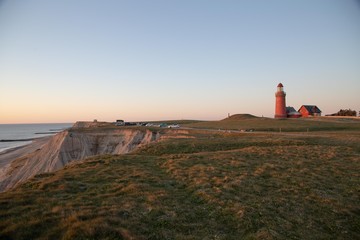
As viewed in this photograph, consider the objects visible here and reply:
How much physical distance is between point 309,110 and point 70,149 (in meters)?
94.6

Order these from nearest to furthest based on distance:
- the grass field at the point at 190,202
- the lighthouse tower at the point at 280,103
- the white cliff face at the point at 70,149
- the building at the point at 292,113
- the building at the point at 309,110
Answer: the grass field at the point at 190,202 → the white cliff face at the point at 70,149 → the lighthouse tower at the point at 280,103 → the building at the point at 292,113 → the building at the point at 309,110

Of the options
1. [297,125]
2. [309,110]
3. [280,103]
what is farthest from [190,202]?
[309,110]

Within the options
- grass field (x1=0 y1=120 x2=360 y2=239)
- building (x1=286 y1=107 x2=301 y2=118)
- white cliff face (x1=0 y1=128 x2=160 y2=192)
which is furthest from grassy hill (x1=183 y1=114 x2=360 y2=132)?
grass field (x1=0 y1=120 x2=360 y2=239)

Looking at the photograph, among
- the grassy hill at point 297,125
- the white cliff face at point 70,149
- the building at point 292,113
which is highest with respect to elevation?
the building at point 292,113

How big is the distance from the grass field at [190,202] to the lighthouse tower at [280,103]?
75636 millimetres

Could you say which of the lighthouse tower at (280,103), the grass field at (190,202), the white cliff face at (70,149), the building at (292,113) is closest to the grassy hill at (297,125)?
the lighthouse tower at (280,103)

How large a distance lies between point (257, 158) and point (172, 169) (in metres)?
8.93

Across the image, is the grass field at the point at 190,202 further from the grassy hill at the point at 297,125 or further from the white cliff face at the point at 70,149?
the grassy hill at the point at 297,125

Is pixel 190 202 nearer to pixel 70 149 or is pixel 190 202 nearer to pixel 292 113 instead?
pixel 70 149

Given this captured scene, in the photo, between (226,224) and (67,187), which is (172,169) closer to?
(67,187)

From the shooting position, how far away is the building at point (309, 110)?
10746 cm

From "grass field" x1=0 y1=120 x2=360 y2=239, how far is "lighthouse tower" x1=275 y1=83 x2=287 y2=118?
248 ft

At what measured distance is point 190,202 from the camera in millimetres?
12711

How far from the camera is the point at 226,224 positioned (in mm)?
10422
